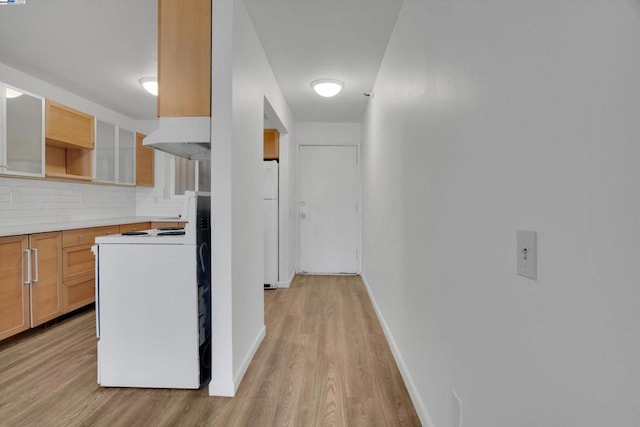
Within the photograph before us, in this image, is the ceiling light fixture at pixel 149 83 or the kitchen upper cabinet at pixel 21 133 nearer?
the kitchen upper cabinet at pixel 21 133

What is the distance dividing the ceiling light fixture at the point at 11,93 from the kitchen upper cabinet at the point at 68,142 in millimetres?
296

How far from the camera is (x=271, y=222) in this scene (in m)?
4.56

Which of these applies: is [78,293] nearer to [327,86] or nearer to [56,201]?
[56,201]

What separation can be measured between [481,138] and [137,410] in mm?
2160

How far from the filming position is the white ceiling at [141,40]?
2305 millimetres

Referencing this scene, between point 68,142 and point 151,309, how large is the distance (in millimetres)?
2557

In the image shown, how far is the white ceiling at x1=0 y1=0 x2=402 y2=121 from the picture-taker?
230 cm

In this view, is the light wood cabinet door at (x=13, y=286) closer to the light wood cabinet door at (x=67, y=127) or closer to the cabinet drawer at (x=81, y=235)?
the cabinet drawer at (x=81, y=235)

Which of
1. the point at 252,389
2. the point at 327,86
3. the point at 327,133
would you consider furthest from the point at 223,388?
the point at 327,133

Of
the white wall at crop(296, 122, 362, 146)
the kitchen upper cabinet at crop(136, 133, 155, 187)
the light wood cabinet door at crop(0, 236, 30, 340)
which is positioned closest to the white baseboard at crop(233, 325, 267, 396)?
the light wood cabinet door at crop(0, 236, 30, 340)

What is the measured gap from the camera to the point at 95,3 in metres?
2.24

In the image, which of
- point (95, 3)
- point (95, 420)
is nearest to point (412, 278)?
point (95, 420)

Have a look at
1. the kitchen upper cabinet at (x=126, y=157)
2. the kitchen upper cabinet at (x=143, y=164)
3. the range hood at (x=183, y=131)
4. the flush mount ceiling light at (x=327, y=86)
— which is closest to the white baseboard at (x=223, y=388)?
the range hood at (x=183, y=131)

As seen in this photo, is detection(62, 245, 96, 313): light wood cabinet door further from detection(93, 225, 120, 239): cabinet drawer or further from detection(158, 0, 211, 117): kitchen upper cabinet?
detection(158, 0, 211, 117): kitchen upper cabinet
